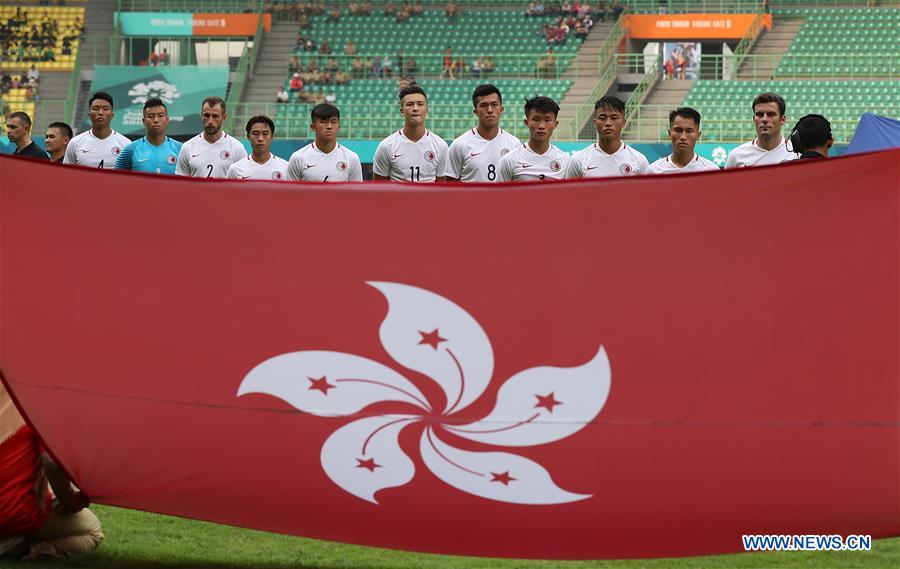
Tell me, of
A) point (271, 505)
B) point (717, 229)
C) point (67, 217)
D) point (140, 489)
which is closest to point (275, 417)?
point (271, 505)

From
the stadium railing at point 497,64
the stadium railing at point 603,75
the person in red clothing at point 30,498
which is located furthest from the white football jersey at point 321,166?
the stadium railing at point 497,64

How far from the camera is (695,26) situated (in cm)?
3266

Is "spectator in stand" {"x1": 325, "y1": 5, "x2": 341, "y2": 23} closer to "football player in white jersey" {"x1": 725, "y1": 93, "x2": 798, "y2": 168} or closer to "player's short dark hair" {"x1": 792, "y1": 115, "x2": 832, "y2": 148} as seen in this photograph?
"football player in white jersey" {"x1": 725, "y1": 93, "x2": 798, "y2": 168}

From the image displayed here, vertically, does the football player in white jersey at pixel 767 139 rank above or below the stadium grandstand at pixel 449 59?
below

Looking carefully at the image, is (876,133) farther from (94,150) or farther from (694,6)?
(694,6)

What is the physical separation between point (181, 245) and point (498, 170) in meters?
3.85

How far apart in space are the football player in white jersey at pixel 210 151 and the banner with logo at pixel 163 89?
21.9m

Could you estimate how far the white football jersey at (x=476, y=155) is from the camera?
8.15 meters

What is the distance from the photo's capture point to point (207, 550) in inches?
200

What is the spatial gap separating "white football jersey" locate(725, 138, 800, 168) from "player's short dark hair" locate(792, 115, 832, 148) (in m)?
1.92

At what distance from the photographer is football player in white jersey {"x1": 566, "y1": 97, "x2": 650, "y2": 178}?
24.3ft

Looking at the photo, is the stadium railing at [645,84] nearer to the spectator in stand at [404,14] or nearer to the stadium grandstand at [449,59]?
the stadium grandstand at [449,59]

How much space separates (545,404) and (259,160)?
16.0ft

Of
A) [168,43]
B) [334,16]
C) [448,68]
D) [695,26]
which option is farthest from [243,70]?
[695,26]
